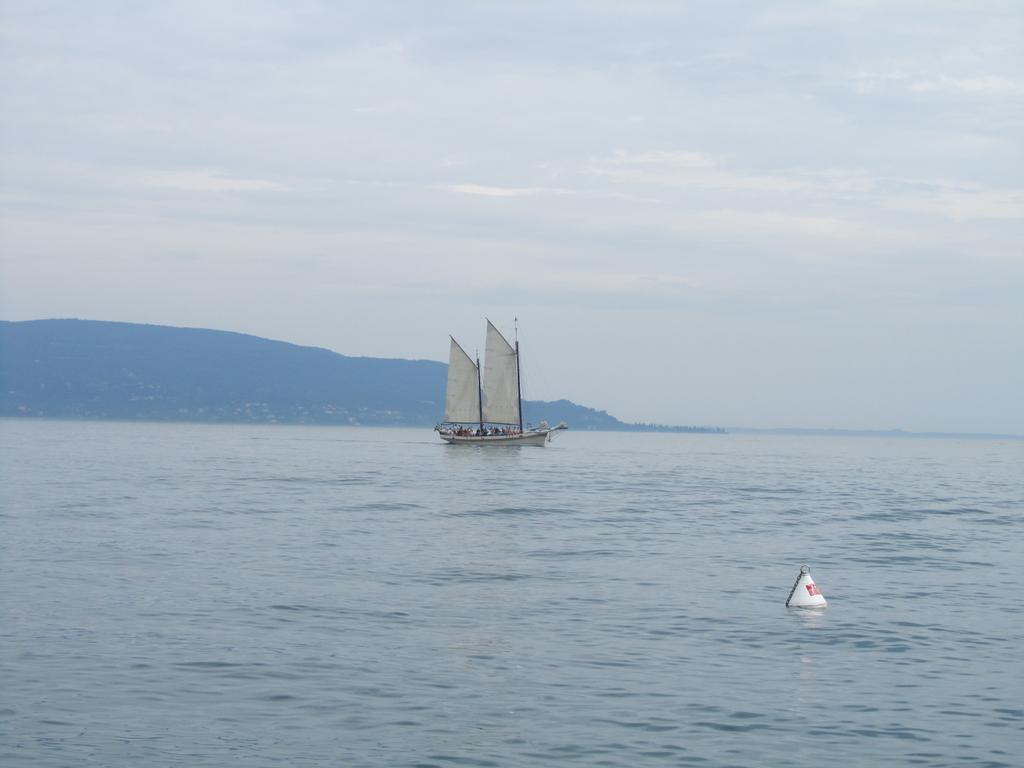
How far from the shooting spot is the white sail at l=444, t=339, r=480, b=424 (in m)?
132

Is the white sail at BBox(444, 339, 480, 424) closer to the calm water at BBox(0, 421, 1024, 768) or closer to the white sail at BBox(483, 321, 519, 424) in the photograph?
the white sail at BBox(483, 321, 519, 424)

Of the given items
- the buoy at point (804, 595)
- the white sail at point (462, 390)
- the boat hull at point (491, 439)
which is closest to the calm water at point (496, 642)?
the buoy at point (804, 595)

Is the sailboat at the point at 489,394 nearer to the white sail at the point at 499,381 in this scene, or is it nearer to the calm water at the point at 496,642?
the white sail at the point at 499,381

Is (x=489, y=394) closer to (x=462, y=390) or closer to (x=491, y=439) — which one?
(x=462, y=390)

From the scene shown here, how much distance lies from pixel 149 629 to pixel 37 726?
6.45 meters

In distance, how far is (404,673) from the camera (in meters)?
18.7

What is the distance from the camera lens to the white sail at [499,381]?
128500 mm

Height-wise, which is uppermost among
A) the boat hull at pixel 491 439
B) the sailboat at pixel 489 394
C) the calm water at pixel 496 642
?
the sailboat at pixel 489 394

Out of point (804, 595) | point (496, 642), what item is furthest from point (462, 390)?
point (496, 642)

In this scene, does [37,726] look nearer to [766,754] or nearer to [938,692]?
[766,754]

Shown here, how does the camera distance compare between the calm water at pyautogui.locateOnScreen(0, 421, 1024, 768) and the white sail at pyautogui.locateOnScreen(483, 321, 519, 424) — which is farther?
the white sail at pyautogui.locateOnScreen(483, 321, 519, 424)

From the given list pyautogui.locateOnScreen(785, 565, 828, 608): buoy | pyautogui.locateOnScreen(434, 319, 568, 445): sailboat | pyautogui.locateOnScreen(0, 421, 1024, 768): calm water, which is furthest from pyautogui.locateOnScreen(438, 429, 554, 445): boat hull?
pyautogui.locateOnScreen(785, 565, 828, 608): buoy

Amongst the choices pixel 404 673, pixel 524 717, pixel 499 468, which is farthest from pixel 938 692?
pixel 499 468

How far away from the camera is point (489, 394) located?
434 feet
